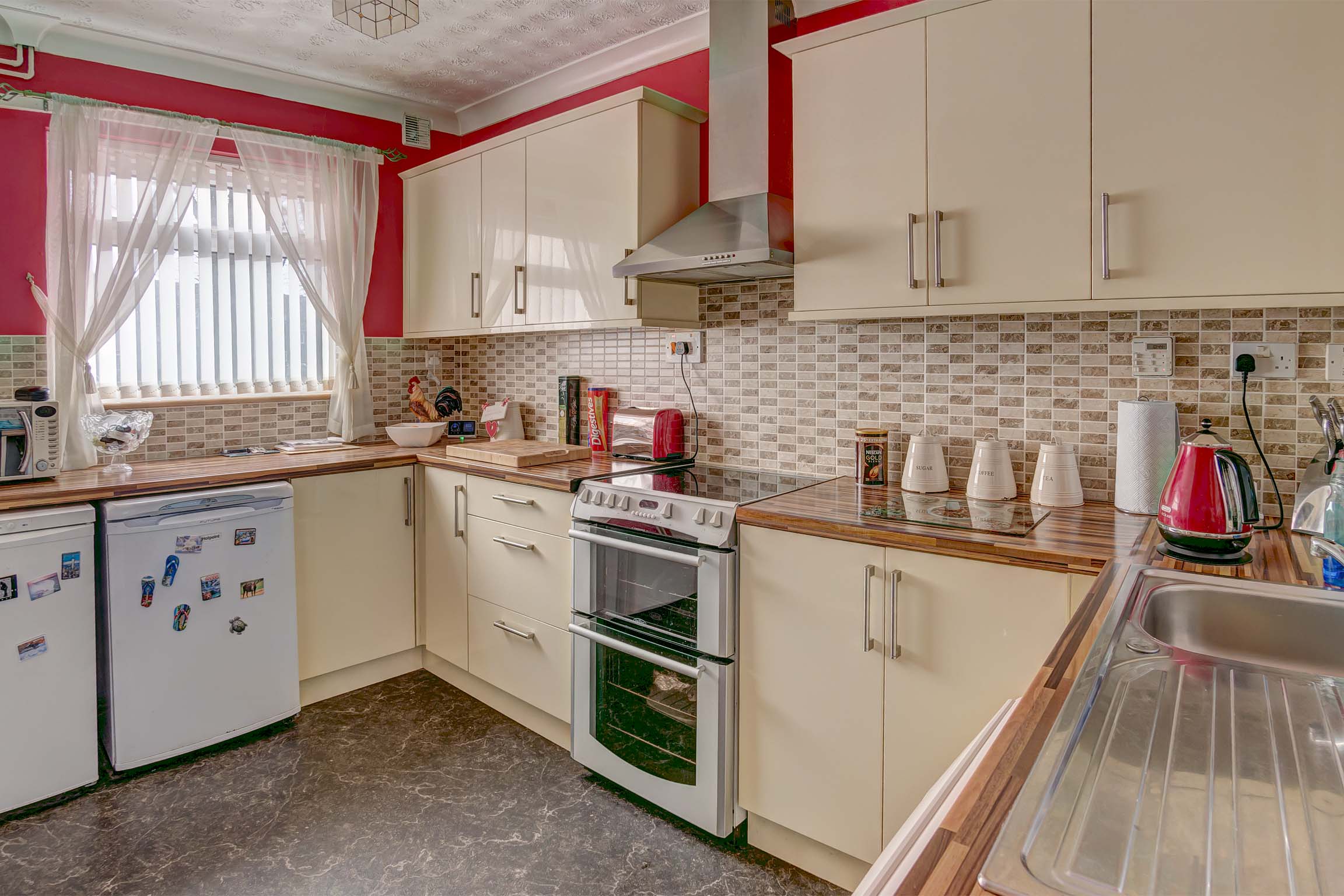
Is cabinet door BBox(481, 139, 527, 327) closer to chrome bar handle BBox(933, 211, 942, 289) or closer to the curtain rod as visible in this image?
the curtain rod

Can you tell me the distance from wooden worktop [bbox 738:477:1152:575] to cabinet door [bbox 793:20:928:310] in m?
0.57

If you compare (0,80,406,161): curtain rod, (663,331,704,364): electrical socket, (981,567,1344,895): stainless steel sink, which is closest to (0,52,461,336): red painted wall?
(0,80,406,161): curtain rod

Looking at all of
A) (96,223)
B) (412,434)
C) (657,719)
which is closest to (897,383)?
(657,719)

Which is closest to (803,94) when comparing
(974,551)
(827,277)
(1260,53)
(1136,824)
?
(827,277)

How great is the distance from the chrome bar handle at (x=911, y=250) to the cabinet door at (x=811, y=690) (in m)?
0.73

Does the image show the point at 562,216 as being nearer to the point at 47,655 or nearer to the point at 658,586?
the point at 658,586

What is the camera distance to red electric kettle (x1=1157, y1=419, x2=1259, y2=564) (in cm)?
145

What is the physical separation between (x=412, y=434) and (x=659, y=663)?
187 cm

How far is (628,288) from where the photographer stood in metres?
2.73

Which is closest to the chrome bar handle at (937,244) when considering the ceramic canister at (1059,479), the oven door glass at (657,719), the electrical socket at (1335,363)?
the ceramic canister at (1059,479)

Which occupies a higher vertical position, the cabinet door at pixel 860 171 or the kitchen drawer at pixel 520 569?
the cabinet door at pixel 860 171

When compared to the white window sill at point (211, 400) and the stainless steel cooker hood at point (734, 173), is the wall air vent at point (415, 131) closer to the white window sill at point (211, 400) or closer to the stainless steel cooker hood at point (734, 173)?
the white window sill at point (211, 400)

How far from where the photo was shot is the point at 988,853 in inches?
24.3

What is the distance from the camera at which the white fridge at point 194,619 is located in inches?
98.3
